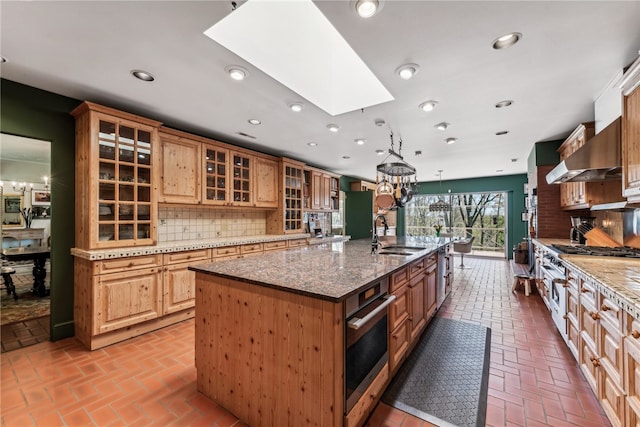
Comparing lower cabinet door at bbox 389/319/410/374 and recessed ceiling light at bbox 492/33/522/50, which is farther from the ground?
recessed ceiling light at bbox 492/33/522/50

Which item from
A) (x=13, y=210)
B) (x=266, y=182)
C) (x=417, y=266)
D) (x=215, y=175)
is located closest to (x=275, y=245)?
(x=266, y=182)

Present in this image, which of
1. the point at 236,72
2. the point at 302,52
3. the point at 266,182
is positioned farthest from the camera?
the point at 266,182

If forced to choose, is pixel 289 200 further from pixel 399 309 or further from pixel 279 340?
pixel 279 340

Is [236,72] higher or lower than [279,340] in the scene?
higher

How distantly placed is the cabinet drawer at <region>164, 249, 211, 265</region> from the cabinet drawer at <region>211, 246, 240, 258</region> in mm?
72

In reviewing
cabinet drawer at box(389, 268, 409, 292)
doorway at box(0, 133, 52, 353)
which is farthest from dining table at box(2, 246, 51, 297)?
cabinet drawer at box(389, 268, 409, 292)

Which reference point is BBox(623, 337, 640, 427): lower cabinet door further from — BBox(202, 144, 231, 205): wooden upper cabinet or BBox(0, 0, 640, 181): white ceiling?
BBox(202, 144, 231, 205): wooden upper cabinet

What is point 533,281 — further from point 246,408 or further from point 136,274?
point 136,274

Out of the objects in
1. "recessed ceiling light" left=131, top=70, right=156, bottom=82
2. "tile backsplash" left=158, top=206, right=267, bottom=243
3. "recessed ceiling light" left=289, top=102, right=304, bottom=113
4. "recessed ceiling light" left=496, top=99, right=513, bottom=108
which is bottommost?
"tile backsplash" left=158, top=206, right=267, bottom=243

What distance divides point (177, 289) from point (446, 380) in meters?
2.90

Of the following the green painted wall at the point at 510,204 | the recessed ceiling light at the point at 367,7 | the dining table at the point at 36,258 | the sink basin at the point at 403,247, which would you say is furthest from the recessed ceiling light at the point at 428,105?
the dining table at the point at 36,258

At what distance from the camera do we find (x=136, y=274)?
2744 mm

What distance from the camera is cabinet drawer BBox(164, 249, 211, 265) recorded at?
9.90ft

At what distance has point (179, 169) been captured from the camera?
3.42 meters
